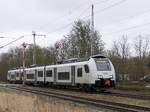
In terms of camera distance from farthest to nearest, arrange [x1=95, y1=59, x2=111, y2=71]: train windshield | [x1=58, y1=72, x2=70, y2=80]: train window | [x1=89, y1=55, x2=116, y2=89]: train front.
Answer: [x1=58, y1=72, x2=70, y2=80]: train window
[x1=95, y1=59, x2=111, y2=71]: train windshield
[x1=89, y1=55, x2=116, y2=89]: train front

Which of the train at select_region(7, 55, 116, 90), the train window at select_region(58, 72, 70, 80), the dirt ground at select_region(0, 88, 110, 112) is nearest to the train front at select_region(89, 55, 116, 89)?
the train at select_region(7, 55, 116, 90)

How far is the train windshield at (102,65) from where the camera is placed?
32381 millimetres

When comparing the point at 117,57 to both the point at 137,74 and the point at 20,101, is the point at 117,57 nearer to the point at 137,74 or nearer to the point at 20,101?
the point at 137,74

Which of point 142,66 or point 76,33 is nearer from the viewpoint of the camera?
point 142,66

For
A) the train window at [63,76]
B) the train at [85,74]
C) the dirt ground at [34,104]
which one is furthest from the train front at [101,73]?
the dirt ground at [34,104]

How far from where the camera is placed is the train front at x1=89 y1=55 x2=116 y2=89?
103 feet

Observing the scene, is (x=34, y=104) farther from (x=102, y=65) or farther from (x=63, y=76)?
(x=63, y=76)

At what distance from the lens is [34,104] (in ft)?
72.9

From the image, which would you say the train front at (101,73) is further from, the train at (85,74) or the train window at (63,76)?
the train window at (63,76)

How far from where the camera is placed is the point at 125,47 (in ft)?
217

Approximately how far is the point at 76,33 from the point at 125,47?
9256 mm

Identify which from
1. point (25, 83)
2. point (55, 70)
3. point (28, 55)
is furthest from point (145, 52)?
point (28, 55)

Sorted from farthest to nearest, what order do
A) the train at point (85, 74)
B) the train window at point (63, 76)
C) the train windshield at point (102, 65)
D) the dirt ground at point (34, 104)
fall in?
the train window at point (63, 76) < the train windshield at point (102, 65) < the train at point (85, 74) < the dirt ground at point (34, 104)

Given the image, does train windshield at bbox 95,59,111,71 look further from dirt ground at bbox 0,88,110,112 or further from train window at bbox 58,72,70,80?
dirt ground at bbox 0,88,110,112
